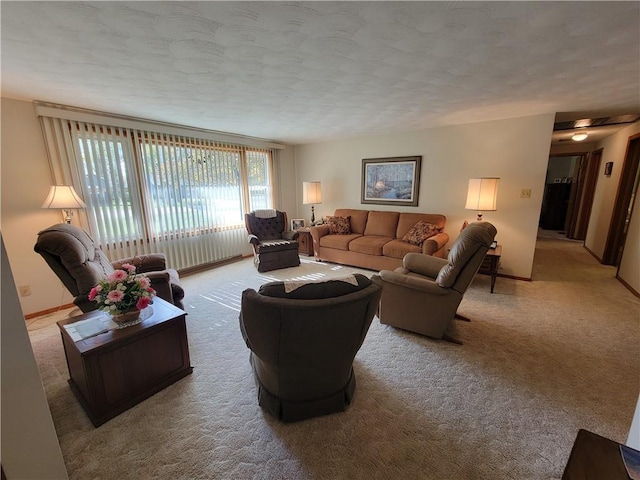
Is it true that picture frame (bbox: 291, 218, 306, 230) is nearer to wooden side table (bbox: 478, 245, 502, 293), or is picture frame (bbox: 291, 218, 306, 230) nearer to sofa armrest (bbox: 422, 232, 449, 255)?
sofa armrest (bbox: 422, 232, 449, 255)

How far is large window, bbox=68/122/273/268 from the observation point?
3.28m

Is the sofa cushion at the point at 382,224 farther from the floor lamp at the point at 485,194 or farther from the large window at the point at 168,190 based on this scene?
the large window at the point at 168,190

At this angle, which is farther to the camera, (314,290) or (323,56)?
(323,56)

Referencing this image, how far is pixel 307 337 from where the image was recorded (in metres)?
→ 1.31

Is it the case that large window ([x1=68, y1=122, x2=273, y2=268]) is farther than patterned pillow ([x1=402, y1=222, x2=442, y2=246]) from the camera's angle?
No

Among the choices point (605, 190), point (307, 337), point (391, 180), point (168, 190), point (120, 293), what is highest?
point (391, 180)

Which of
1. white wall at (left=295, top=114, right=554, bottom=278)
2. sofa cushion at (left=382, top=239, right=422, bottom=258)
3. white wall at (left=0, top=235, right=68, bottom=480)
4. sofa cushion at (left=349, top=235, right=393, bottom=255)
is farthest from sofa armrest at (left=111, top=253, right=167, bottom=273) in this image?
white wall at (left=295, top=114, right=554, bottom=278)

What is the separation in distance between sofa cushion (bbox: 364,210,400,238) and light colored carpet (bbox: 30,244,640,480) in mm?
2134

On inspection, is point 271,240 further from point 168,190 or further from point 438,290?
point 438,290

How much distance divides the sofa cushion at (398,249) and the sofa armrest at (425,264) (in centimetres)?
93

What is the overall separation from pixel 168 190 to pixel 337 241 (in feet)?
9.08

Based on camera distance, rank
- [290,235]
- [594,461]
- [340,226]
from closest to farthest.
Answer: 1. [594,461]
2. [290,235]
3. [340,226]

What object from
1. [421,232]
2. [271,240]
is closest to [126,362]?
[271,240]

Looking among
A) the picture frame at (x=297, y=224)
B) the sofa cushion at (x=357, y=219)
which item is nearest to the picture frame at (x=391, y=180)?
the sofa cushion at (x=357, y=219)
